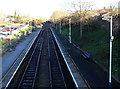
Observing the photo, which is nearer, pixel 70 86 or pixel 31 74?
pixel 70 86

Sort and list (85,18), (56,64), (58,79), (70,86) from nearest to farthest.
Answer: (70,86) < (58,79) < (56,64) < (85,18)

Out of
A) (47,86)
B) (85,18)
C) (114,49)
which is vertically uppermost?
(85,18)

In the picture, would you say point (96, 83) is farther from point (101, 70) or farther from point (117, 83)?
point (101, 70)

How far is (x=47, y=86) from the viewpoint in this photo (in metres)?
14.5

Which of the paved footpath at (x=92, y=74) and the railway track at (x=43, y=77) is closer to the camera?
the paved footpath at (x=92, y=74)

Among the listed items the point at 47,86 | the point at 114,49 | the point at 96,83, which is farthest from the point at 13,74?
the point at 114,49

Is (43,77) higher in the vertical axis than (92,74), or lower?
lower

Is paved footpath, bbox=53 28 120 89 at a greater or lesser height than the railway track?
→ greater

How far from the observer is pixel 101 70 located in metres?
17.7

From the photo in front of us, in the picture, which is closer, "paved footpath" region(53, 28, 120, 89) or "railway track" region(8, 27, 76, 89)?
"paved footpath" region(53, 28, 120, 89)

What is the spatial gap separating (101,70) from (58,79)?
4141 mm

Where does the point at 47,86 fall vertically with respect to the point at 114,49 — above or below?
below

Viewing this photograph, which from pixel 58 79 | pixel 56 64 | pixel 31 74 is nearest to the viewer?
pixel 58 79

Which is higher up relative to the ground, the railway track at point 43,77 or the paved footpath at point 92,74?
the paved footpath at point 92,74
